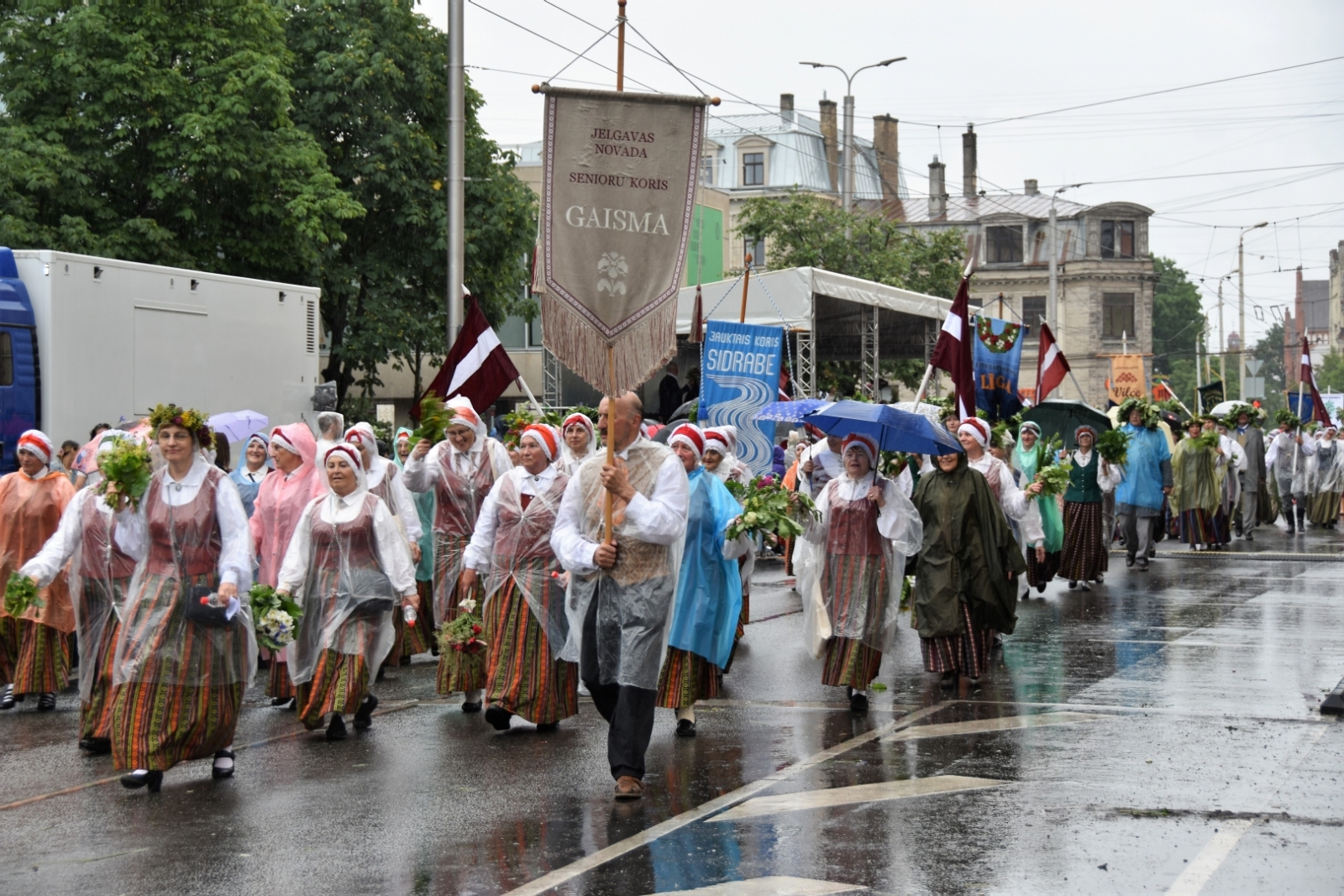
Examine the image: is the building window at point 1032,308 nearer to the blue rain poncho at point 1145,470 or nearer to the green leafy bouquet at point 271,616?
the blue rain poncho at point 1145,470

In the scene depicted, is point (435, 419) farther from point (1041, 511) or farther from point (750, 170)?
point (750, 170)

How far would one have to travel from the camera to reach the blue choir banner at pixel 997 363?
2170cm

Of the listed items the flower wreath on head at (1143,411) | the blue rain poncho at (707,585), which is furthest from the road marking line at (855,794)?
the flower wreath on head at (1143,411)

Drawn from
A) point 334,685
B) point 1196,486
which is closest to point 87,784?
point 334,685

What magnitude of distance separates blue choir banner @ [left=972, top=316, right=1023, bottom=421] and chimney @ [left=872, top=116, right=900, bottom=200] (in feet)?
189

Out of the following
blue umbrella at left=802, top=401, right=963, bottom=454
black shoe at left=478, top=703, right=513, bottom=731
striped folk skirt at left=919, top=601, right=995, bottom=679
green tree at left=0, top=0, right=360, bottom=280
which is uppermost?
green tree at left=0, top=0, right=360, bottom=280

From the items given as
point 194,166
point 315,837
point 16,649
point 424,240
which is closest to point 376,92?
point 424,240

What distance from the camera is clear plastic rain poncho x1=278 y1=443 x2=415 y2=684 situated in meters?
8.74

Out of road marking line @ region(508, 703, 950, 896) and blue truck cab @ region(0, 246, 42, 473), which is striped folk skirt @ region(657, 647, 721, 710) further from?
blue truck cab @ region(0, 246, 42, 473)

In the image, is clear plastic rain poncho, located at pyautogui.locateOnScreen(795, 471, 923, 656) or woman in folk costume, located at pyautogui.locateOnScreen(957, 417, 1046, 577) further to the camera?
woman in folk costume, located at pyautogui.locateOnScreen(957, 417, 1046, 577)

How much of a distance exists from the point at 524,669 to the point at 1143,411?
13.2 m

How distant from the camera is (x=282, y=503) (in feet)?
32.2

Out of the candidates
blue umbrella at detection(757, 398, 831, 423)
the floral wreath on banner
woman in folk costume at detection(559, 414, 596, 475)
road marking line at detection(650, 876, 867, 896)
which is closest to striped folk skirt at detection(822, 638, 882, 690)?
woman in folk costume at detection(559, 414, 596, 475)

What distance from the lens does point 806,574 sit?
32.9ft
